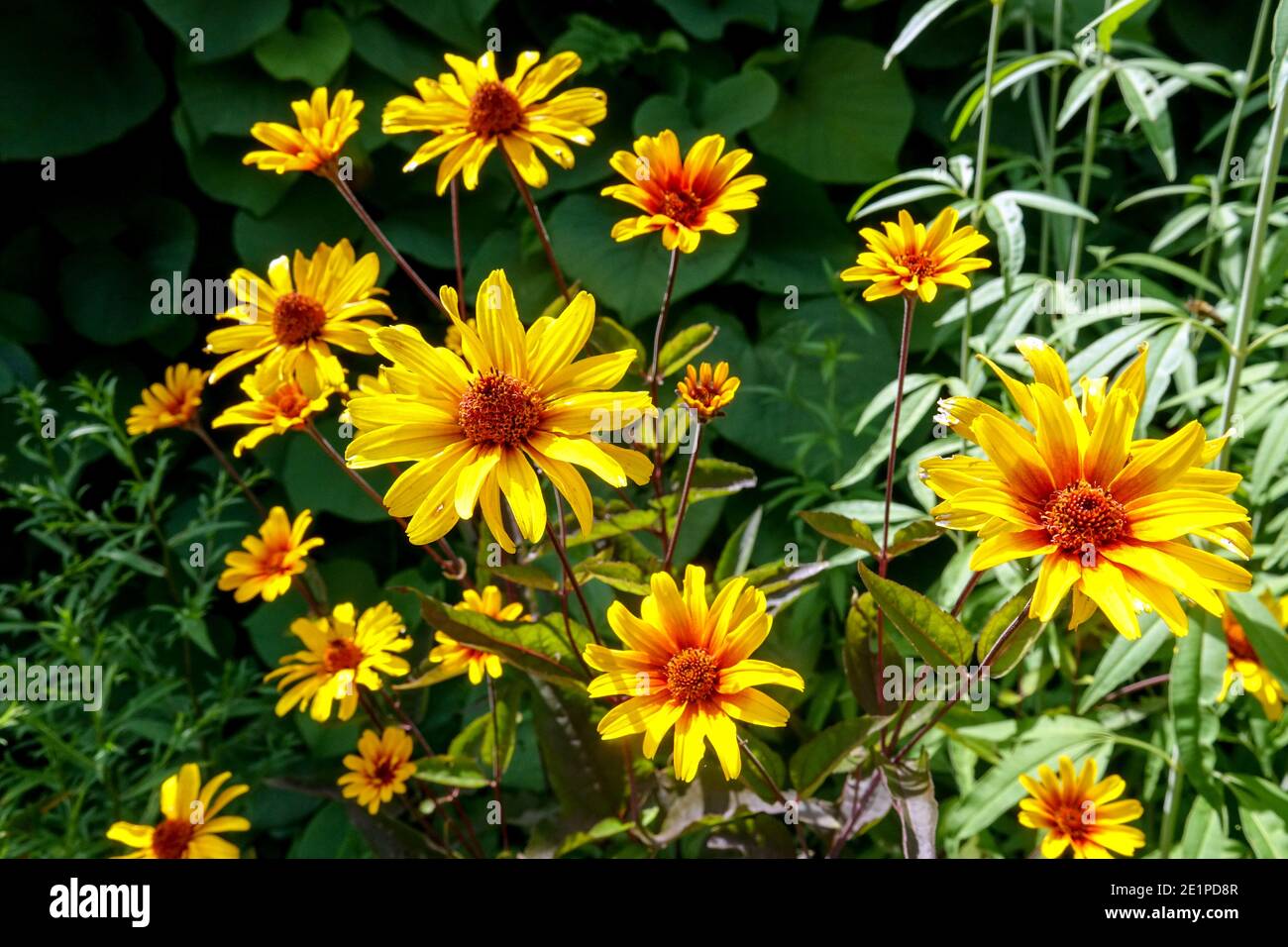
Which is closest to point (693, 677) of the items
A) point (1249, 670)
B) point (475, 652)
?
point (475, 652)

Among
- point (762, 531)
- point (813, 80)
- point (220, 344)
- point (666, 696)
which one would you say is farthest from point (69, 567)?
point (813, 80)

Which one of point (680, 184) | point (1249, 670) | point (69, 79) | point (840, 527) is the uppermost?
point (69, 79)

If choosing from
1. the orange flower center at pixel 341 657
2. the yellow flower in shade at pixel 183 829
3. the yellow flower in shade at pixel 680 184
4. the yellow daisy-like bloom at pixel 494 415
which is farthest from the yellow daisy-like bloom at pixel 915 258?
the yellow flower in shade at pixel 183 829

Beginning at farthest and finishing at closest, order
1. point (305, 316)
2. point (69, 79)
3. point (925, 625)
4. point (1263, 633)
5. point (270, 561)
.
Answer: point (69, 79), point (270, 561), point (1263, 633), point (305, 316), point (925, 625)

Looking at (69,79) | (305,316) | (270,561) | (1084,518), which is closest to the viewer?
(1084,518)

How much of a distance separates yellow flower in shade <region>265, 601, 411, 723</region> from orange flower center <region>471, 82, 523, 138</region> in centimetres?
47

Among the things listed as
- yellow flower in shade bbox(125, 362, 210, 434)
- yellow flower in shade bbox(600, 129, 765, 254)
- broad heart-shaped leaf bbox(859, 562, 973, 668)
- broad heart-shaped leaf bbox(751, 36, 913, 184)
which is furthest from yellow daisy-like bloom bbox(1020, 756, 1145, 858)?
broad heart-shaped leaf bbox(751, 36, 913, 184)

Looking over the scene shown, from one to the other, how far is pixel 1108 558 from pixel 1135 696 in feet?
2.92

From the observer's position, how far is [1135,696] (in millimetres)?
1353

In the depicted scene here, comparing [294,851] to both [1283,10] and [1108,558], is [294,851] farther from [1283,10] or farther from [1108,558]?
[1283,10]

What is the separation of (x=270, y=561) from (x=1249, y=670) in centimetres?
105

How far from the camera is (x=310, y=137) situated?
2.90 feet

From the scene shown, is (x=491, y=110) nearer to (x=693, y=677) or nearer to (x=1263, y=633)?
(x=693, y=677)

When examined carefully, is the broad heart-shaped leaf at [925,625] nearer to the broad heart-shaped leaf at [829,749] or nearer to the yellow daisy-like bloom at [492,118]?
the broad heart-shaped leaf at [829,749]
